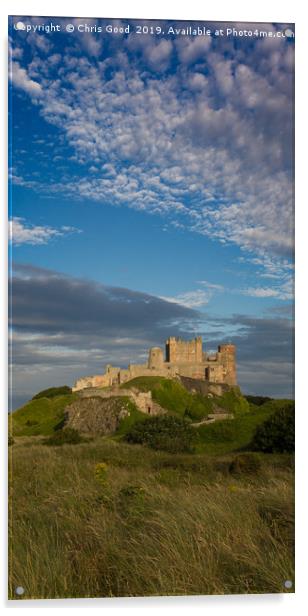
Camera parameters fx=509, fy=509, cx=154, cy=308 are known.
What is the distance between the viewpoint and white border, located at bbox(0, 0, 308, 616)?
4.66 meters

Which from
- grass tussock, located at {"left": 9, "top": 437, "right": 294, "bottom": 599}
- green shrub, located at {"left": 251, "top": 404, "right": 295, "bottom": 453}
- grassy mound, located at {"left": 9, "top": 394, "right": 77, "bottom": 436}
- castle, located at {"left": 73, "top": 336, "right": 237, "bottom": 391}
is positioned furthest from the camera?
castle, located at {"left": 73, "top": 336, "right": 237, "bottom": 391}

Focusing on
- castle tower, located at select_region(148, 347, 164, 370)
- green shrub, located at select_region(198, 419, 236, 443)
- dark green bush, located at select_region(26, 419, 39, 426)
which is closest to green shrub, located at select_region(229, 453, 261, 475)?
green shrub, located at select_region(198, 419, 236, 443)

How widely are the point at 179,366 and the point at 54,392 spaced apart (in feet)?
5.39

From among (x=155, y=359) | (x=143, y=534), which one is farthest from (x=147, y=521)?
(x=155, y=359)

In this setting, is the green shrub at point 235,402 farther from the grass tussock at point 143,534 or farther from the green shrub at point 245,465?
the grass tussock at point 143,534

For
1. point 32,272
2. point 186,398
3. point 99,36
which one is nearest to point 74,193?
point 32,272

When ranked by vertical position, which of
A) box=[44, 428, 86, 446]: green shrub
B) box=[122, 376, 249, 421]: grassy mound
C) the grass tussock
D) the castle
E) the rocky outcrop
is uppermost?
the castle

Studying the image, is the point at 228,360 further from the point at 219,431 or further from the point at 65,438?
the point at 65,438

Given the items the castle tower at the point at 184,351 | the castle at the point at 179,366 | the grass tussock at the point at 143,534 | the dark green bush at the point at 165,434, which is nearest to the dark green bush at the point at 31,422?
the grass tussock at the point at 143,534

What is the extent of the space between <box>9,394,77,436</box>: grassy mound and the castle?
12.0 inches

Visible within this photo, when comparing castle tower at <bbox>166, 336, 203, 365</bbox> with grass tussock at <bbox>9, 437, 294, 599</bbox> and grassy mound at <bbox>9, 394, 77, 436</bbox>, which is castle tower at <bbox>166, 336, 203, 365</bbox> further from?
grass tussock at <bbox>9, 437, 294, 599</bbox>

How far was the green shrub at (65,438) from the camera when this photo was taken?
21.6 feet
